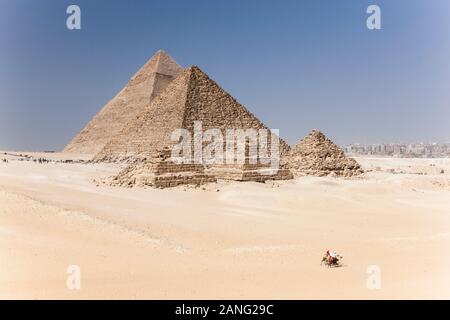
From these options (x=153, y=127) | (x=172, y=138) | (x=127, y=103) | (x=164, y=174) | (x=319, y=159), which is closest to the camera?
(x=164, y=174)

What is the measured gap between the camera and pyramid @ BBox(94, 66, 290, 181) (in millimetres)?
36750

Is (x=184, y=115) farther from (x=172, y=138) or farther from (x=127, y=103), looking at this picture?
(x=127, y=103)

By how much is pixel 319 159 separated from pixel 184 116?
1387 centimetres

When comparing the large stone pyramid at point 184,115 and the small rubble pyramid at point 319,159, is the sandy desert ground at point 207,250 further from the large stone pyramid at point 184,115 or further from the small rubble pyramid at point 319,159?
the large stone pyramid at point 184,115

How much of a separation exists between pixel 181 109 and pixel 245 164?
19533mm

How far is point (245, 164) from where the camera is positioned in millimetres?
18172

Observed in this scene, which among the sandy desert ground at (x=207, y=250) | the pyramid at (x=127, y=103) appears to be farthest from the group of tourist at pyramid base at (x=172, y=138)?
the sandy desert ground at (x=207, y=250)

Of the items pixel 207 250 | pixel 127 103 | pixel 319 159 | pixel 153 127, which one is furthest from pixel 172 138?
pixel 207 250

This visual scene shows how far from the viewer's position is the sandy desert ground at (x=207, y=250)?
4613 millimetres

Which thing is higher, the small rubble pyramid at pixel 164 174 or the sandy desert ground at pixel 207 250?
the small rubble pyramid at pixel 164 174

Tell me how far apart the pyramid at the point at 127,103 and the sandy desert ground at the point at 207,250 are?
46.9 m

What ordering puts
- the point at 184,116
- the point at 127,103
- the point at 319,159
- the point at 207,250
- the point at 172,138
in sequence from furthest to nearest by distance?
the point at 127,103
the point at 184,116
the point at 172,138
the point at 319,159
the point at 207,250

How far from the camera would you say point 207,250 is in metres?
6.65

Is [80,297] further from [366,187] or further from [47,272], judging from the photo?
[366,187]
